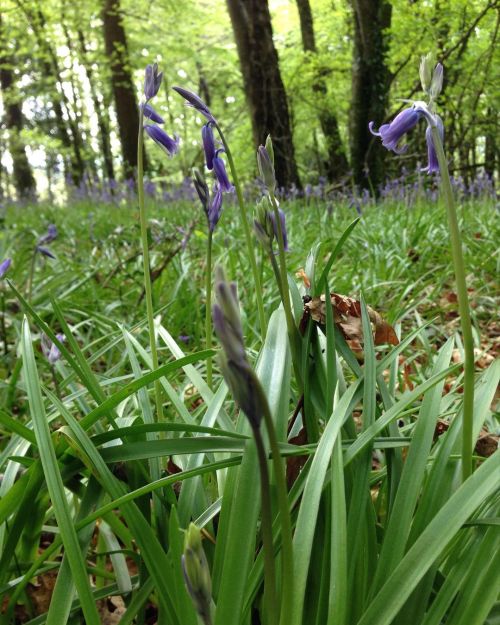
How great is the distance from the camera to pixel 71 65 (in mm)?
17984

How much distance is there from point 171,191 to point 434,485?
9.55 metres

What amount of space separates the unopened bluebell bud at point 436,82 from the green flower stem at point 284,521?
2.19 ft

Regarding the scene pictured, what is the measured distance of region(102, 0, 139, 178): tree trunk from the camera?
13.4 meters

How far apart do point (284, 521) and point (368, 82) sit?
34.8ft

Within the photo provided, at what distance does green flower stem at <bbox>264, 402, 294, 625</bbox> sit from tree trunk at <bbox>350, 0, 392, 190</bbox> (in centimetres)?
982

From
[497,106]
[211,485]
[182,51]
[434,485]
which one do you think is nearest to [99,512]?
[211,485]

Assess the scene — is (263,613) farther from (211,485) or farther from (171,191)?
(171,191)

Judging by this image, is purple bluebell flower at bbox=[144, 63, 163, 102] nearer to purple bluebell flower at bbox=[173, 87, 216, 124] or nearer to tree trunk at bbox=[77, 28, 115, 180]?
purple bluebell flower at bbox=[173, 87, 216, 124]

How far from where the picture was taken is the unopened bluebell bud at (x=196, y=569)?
2.07ft

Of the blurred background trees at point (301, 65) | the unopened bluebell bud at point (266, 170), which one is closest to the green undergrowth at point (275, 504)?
the unopened bluebell bud at point (266, 170)

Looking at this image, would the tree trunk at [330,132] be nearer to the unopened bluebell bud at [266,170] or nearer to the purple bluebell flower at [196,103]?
the purple bluebell flower at [196,103]

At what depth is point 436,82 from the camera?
101 centimetres

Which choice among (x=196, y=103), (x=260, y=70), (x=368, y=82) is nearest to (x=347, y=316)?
(x=196, y=103)

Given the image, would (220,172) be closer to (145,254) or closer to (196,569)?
(145,254)
